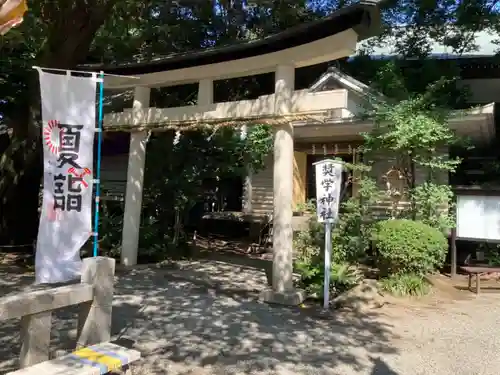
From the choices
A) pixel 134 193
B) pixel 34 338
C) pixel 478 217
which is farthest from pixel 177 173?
pixel 34 338

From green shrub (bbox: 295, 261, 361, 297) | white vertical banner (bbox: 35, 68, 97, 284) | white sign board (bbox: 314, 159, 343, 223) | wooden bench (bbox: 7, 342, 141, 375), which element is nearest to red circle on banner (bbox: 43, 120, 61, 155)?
white vertical banner (bbox: 35, 68, 97, 284)

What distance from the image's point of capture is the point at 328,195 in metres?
7.95

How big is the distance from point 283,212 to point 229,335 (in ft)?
8.24

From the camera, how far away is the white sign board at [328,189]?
7836 millimetres

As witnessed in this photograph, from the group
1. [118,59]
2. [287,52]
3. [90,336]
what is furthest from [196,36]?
[90,336]

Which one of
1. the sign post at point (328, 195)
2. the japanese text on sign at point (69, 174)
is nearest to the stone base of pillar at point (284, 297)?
the sign post at point (328, 195)

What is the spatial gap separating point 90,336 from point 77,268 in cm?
136

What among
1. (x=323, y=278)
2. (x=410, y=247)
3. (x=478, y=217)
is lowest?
(x=323, y=278)

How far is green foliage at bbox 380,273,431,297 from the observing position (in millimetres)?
8406

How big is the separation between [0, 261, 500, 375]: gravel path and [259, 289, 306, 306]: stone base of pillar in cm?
29

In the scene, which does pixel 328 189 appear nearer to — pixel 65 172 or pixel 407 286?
pixel 407 286

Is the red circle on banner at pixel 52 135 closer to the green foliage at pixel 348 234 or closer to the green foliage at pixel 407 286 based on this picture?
the green foliage at pixel 348 234

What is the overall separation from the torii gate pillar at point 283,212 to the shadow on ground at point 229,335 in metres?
0.41

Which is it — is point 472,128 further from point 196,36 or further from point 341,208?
point 196,36
